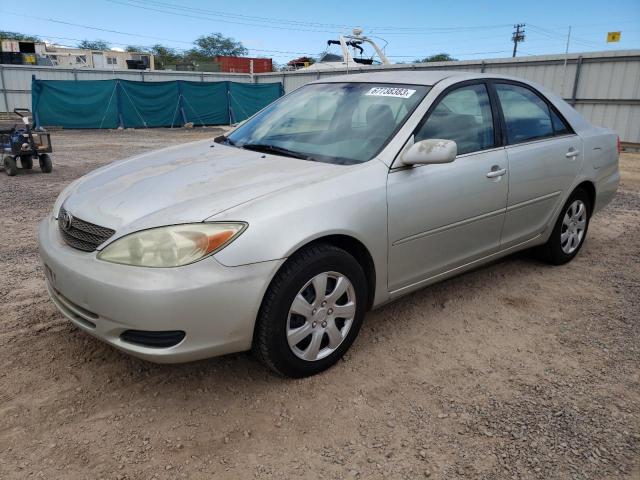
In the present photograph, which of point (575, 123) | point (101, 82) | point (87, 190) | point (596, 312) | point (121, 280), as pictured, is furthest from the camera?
point (101, 82)

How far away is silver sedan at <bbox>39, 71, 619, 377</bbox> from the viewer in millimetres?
2314

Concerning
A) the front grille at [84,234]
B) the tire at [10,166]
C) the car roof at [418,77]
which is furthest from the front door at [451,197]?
the tire at [10,166]

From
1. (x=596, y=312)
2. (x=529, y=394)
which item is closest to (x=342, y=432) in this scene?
(x=529, y=394)

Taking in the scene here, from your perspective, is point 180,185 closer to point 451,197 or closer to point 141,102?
point 451,197

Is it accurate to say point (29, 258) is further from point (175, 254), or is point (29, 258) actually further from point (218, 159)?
point (175, 254)

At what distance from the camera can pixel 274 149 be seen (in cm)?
334

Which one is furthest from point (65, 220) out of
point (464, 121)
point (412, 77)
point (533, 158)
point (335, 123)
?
point (533, 158)

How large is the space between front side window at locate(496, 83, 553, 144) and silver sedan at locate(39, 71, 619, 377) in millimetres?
15

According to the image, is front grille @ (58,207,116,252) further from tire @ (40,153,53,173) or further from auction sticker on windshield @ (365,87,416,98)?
tire @ (40,153,53,173)

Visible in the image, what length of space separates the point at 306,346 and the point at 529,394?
119cm

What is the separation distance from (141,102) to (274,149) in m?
19.7

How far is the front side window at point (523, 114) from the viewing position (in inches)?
149

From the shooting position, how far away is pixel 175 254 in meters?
2.29

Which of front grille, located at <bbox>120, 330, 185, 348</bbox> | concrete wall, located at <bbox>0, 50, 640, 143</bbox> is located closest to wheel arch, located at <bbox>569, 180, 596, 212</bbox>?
front grille, located at <bbox>120, 330, 185, 348</bbox>
